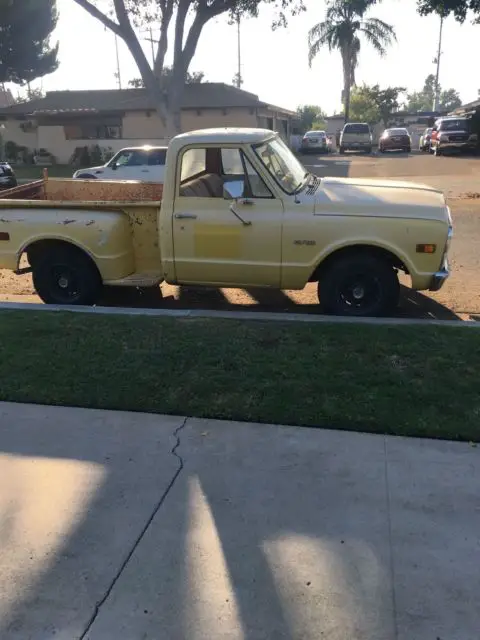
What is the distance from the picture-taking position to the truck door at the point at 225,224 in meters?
5.79

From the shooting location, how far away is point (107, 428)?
4164 mm

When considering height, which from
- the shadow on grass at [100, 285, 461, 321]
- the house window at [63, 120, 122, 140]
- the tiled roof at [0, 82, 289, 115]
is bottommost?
the shadow on grass at [100, 285, 461, 321]

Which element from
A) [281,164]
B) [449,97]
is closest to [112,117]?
[281,164]

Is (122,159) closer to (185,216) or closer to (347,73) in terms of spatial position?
(185,216)

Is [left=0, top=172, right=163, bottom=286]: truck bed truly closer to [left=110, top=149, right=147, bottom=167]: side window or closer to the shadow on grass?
the shadow on grass

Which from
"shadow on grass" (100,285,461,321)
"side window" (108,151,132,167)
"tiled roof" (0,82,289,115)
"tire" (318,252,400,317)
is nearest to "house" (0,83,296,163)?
"tiled roof" (0,82,289,115)

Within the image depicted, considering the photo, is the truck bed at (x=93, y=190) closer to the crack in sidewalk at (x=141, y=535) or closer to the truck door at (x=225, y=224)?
the truck door at (x=225, y=224)

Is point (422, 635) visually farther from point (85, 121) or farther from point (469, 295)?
point (85, 121)

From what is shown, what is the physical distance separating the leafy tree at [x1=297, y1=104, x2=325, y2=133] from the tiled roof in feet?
95.5

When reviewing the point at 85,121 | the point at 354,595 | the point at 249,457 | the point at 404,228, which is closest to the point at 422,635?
the point at 354,595

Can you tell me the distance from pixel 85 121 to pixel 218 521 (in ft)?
115

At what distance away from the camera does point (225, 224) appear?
19.2 feet

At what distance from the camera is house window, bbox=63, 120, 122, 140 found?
3425 centimetres

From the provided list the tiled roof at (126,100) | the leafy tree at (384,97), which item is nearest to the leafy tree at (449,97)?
the leafy tree at (384,97)
